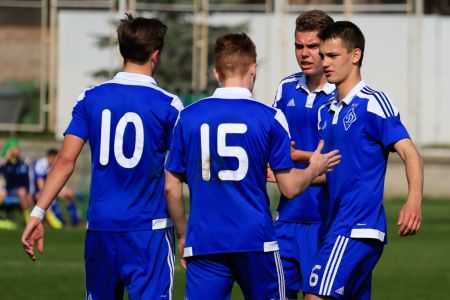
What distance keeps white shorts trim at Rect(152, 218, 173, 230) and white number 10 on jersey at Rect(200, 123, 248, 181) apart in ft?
1.68

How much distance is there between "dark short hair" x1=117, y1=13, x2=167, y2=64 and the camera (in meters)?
7.68

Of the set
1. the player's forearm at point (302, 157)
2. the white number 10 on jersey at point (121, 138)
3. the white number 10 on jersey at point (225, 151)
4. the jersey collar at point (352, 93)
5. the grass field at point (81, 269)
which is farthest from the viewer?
the grass field at point (81, 269)

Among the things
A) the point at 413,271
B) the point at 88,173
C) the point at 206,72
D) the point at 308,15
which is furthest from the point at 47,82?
the point at 308,15

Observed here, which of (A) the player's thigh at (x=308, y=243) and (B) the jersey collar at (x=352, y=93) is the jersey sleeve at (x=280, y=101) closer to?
(A) the player's thigh at (x=308, y=243)

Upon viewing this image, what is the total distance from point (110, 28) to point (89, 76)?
1.45m

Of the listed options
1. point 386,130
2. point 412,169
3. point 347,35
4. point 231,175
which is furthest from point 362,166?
point 231,175

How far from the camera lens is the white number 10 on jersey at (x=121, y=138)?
7656 mm

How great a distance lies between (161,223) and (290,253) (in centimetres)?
156

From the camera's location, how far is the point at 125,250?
7.71 meters

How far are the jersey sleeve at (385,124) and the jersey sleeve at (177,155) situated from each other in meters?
1.25

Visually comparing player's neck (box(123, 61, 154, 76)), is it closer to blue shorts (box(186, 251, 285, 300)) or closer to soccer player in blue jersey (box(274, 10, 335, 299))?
blue shorts (box(186, 251, 285, 300))

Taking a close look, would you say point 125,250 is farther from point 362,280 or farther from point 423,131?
point 423,131

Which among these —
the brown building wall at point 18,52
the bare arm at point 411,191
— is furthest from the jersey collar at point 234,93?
the brown building wall at point 18,52

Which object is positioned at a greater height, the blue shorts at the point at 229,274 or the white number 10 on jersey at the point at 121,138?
the white number 10 on jersey at the point at 121,138
